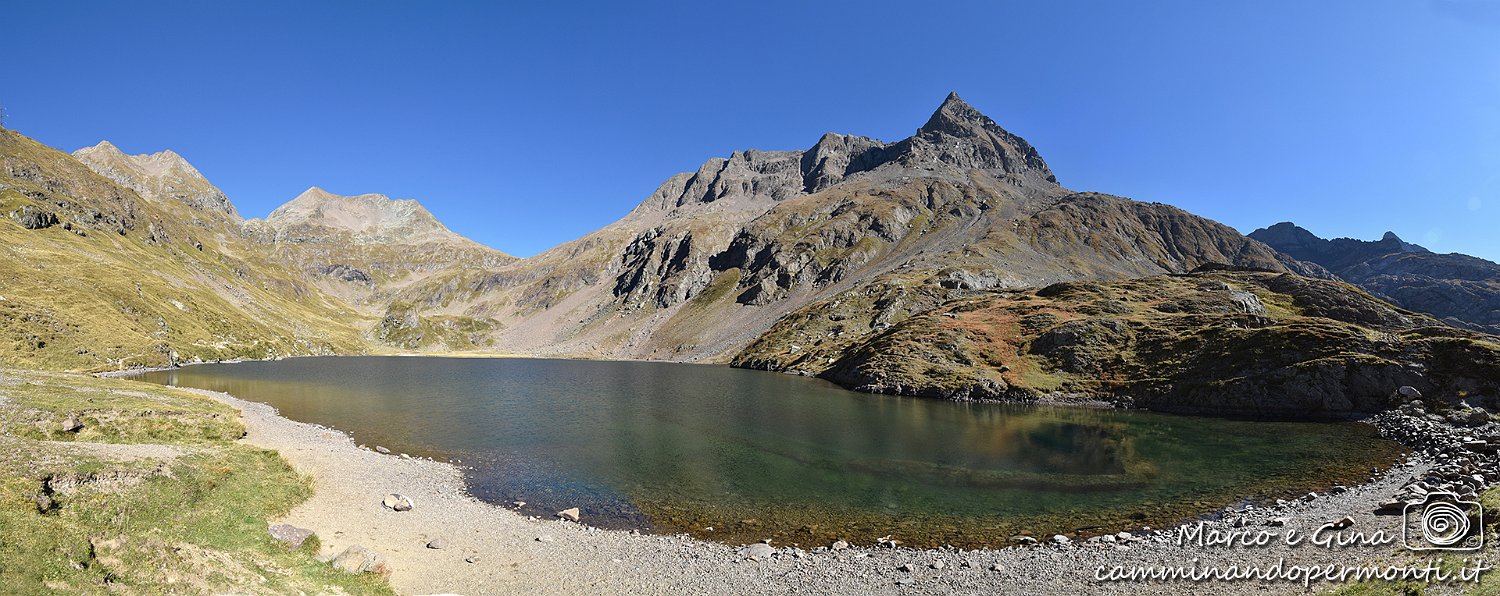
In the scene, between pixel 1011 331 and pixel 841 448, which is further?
pixel 1011 331

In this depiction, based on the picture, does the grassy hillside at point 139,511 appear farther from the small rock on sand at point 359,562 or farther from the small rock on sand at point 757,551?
the small rock on sand at point 757,551

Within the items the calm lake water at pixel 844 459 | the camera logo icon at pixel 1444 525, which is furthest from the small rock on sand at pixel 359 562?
the camera logo icon at pixel 1444 525

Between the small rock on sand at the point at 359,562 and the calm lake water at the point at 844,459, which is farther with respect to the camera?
the calm lake water at the point at 844,459

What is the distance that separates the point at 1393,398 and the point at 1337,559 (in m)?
63.2

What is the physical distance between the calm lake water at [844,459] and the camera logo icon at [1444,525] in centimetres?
802

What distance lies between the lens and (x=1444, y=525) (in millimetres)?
20125

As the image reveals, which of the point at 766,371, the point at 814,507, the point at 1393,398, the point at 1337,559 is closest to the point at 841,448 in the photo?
the point at 814,507

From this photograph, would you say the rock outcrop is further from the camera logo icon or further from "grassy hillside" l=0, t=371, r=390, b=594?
"grassy hillside" l=0, t=371, r=390, b=594

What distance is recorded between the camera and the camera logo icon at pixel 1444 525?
58.2 feet

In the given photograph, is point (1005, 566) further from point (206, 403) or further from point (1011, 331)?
point (1011, 331)

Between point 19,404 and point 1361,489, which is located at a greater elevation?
point 19,404

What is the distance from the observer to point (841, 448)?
47.6 m

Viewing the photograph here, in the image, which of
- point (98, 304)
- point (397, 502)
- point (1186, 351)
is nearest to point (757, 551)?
point (397, 502)

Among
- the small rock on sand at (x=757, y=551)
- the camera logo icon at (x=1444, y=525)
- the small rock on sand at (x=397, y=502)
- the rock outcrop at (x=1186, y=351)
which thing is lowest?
the small rock on sand at (x=757, y=551)
